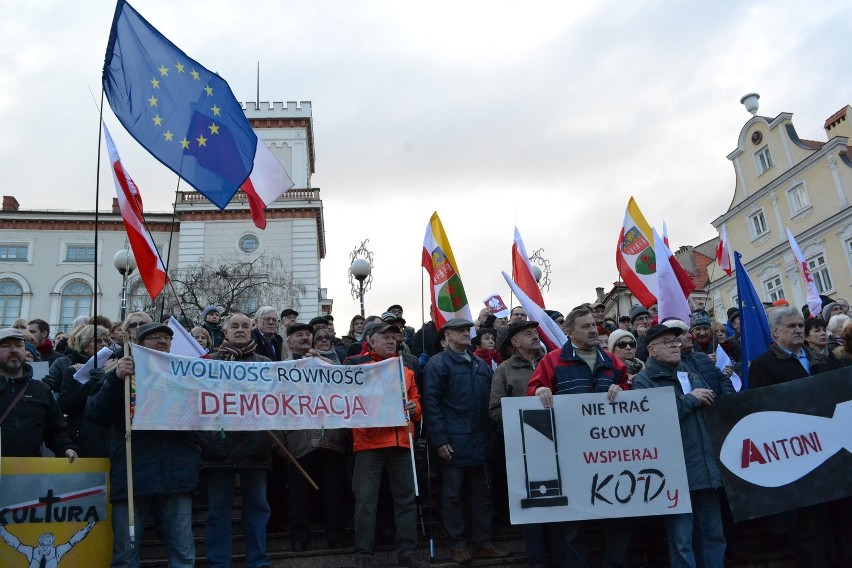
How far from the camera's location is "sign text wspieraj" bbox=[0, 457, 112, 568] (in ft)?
18.7

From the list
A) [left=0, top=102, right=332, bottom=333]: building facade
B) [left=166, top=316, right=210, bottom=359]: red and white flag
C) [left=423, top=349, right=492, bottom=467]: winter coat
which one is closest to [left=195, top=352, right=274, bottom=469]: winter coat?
[left=166, top=316, right=210, bottom=359]: red and white flag

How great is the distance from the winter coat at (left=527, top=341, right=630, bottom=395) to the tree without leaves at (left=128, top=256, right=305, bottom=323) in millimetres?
27627

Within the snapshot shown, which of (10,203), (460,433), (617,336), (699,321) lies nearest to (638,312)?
(699,321)

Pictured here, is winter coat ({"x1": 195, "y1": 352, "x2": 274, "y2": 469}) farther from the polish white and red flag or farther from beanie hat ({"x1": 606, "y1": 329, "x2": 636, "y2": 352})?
beanie hat ({"x1": 606, "y1": 329, "x2": 636, "y2": 352})

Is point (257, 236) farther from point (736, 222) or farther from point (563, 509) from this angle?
point (563, 509)

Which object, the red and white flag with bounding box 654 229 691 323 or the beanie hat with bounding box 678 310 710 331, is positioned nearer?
the red and white flag with bounding box 654 229 691 323

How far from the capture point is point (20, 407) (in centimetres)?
603

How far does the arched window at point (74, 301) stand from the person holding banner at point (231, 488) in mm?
39287

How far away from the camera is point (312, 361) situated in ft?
22.3

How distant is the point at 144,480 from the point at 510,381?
3.36 m

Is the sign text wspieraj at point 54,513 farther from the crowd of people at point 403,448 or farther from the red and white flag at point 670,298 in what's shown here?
the red and white flag at point 670,298

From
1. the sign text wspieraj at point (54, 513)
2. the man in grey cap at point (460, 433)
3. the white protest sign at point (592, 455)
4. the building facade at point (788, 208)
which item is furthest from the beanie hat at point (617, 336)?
the building facade at point (788, 208)

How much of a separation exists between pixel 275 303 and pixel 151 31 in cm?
2912

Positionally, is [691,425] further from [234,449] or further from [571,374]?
[234,449]
